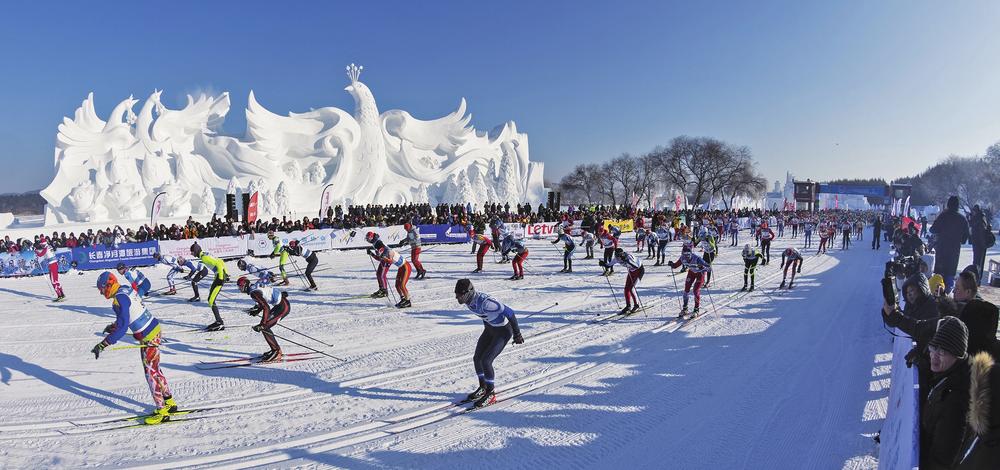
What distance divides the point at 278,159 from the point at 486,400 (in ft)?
174

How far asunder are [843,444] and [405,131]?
65.3 meters

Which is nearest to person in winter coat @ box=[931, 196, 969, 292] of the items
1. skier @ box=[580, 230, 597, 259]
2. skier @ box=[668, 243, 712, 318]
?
skier @ box=[668, 243, 712, 318]

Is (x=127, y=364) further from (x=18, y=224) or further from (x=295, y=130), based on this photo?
(x=295, y=130)

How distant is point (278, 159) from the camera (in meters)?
53.1

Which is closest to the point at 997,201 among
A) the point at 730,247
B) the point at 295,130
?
the point at 730,247

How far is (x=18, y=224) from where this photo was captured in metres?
41.0

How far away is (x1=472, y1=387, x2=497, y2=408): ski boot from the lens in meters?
6.52

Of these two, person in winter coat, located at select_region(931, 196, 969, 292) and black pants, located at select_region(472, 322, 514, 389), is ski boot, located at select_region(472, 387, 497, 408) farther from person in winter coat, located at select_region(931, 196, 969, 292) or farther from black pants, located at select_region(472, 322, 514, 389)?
person in winter coat, located at select_region(931, 196, 969, 292)

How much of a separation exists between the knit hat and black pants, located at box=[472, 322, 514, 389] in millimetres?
4485

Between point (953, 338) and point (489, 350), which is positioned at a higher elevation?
point (953, 338)

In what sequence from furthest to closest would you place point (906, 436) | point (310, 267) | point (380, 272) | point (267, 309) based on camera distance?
point (310, 267) → point (380, 272) → point (267, 309) → point (906, 436)

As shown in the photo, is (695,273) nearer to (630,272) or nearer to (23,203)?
(630,272)

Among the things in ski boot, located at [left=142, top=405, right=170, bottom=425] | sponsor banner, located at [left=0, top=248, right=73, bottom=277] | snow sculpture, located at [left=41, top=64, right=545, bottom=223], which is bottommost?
ski boot, located at [left=142, top=405, right=170, bottom=425]

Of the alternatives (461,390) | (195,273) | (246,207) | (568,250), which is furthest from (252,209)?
(461,390)
